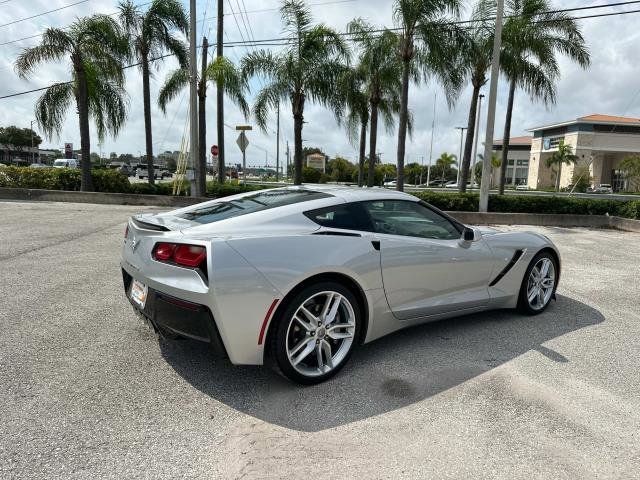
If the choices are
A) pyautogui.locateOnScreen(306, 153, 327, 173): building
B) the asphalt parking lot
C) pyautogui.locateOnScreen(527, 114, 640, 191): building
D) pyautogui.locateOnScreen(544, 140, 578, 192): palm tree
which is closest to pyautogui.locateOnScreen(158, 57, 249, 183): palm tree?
the asphalt parking lot

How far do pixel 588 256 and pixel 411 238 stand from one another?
7.00 metres

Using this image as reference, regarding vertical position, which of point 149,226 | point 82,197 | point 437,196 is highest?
point 149,226

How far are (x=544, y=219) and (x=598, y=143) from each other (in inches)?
2585

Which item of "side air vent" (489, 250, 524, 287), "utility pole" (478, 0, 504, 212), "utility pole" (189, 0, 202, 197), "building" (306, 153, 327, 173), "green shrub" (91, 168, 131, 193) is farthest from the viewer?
"building" (306, 153, 327, 173)

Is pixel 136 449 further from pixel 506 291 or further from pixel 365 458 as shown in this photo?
pixel 506 291

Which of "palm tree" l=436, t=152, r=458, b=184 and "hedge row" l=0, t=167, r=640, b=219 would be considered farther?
"palm tree" l=436, t=152, r=458, b=184

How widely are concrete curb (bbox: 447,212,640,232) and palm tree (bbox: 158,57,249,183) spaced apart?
28.1 ft

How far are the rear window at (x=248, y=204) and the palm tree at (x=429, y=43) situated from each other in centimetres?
1334

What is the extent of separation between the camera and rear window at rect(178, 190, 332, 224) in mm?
3525

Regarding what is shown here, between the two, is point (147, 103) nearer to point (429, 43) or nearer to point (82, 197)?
point (82, 197)

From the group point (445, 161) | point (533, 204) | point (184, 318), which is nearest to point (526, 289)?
point (184, 318)

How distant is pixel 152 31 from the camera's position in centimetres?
1862

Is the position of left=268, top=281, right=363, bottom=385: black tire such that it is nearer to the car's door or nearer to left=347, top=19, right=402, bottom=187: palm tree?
the car's door

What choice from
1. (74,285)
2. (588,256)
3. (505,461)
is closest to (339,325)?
(505,461)
